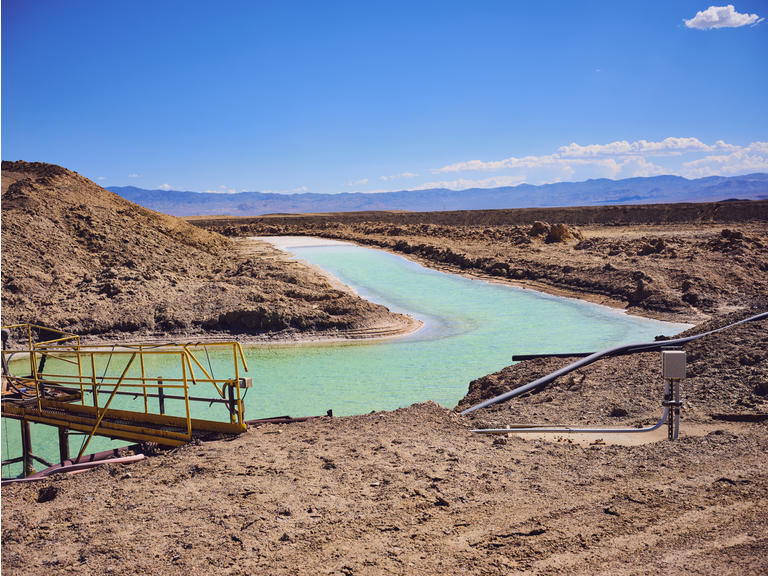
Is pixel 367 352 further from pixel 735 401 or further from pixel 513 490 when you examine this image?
pixel 513 490

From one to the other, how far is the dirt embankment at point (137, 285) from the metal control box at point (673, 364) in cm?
1233

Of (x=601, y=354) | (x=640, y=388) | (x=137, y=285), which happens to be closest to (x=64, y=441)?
(x=640, y=388)

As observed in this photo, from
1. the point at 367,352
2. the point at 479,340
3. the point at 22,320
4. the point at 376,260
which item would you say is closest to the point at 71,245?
the point at 22,320

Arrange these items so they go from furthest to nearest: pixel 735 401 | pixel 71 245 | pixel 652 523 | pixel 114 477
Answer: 1. pixel 71 245
2. pixel 735 401
3. pixel 114 477
4. pixel 652 523

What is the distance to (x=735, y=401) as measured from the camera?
8375mm

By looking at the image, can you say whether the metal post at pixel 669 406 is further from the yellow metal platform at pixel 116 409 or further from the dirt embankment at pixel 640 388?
the yellow metal platform at pixel 116 409

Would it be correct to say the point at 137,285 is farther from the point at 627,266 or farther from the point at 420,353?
the point at 627,266

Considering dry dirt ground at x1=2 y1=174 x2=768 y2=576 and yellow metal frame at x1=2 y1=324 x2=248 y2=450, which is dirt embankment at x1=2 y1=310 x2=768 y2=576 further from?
yellow metal frame at x1=2 y1=324 x2=248 y2=450

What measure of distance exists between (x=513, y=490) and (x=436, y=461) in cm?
102

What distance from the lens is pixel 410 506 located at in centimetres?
564

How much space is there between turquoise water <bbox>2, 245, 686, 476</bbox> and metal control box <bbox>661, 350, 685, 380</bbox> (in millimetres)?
5614

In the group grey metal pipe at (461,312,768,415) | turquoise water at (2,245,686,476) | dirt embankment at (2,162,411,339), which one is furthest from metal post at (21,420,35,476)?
dirt embankment at (2,162,411,339)

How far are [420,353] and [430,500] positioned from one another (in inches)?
438

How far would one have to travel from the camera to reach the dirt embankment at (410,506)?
472 centimetres
